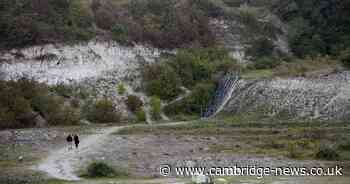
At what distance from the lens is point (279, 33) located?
2569 inches

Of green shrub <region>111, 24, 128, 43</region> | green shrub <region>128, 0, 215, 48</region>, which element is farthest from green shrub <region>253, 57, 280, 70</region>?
green shrub <region>111, 24, 128, 43</region>

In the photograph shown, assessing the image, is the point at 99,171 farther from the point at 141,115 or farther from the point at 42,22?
the point at 42,22

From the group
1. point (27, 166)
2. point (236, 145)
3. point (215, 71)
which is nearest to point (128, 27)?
point (215, 71)

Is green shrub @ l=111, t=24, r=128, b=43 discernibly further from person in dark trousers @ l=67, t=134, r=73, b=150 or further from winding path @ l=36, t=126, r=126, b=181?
person in dark trousers @ l=67, t=134, r=73, b=150

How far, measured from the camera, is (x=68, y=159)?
32188 millimetres

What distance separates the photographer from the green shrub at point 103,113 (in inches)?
1881

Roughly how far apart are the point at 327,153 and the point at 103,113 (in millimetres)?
20285

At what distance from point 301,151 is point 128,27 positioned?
2763 cm

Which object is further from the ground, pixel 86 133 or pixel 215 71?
pixel 215 71

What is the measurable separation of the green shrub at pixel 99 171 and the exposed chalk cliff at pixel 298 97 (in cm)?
1889

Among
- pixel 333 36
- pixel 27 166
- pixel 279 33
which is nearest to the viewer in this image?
pixel 27 166

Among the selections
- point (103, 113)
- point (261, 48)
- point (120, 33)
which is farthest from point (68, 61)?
point (261, 48)

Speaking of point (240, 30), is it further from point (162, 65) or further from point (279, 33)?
point (162, 65)

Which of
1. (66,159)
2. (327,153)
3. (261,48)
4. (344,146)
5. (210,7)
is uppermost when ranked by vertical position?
(210,7)
